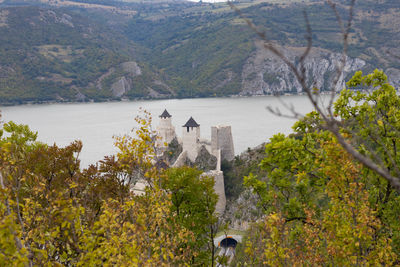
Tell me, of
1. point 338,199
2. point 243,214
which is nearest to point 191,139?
point 243,214

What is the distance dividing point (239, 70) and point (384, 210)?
162 metres

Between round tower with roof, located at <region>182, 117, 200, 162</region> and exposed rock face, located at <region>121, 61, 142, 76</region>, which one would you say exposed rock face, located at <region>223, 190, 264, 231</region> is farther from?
exposed rock face, located at <region>121, 61, 142, 76</region>

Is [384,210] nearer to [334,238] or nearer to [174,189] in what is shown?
[334,238]

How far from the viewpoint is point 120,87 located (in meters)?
155

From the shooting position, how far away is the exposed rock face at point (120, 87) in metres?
154

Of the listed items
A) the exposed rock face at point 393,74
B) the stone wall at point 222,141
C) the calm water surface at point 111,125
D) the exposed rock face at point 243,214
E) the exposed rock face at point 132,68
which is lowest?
the exposed rock face at point 243,214

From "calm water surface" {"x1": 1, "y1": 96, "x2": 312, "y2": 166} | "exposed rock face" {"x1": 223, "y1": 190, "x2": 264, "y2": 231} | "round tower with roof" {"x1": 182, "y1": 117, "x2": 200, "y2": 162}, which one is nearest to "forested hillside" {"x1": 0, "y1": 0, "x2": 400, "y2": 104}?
"calm water surface" {"x1": 1, "y1": 96, "x2": 312, "y2": 166}

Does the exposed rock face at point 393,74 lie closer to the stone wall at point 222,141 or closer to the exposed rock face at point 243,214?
the stone wall at point 222,141

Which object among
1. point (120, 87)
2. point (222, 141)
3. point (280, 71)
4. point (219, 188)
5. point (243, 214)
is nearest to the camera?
point (243, 214)

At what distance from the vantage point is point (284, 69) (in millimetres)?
165750

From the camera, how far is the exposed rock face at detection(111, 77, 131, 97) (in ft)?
504

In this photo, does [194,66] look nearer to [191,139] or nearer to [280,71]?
[280,71]

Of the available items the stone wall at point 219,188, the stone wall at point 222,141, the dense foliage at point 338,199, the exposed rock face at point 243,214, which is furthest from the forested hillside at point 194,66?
the dense foliage at point 338,199

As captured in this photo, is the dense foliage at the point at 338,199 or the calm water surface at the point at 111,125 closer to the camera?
the dense foliage at the point at 338,199
